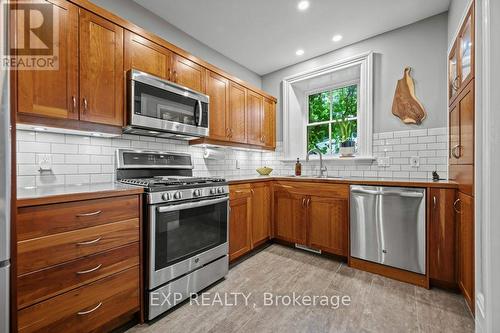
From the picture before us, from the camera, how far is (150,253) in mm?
1570

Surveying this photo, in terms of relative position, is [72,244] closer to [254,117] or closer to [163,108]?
[163,108]

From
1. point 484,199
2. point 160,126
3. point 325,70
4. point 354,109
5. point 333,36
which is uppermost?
point 333,36

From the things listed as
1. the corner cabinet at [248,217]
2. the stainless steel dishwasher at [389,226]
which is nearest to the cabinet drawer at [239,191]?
the corner cabinet at [248,217]

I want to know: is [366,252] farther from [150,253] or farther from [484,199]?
[150,253]

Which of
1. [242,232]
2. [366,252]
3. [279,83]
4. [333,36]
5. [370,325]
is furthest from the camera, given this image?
[279,83]

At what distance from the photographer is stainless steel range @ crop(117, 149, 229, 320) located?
5.19 feet

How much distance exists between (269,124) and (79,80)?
2522mm

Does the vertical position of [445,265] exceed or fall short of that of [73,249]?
it falls short

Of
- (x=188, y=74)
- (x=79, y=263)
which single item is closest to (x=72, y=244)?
(x=79, y=263)

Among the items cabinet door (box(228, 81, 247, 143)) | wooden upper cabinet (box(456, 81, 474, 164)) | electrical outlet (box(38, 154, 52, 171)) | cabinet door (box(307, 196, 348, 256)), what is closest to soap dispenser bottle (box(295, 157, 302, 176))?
cabinet door (box(307, 196, 348, 256))

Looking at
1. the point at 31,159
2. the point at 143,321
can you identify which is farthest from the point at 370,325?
the point at 31,159

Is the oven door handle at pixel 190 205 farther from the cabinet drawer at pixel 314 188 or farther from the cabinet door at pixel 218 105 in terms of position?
the cabinet drawer at pixel 314 188

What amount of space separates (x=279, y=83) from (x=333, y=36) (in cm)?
115

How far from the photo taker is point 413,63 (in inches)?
103
